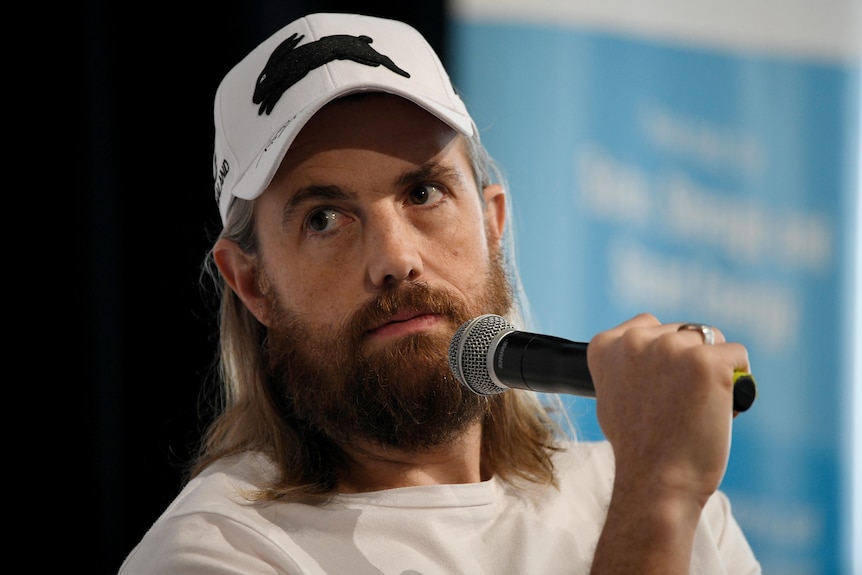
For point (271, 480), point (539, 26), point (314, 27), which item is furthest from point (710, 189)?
point (271, 480)

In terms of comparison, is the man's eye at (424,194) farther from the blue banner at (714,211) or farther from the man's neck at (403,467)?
the blue banner at (714,211)

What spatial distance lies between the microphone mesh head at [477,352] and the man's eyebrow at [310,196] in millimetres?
364

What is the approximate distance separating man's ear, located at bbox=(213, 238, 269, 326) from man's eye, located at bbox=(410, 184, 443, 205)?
33 cm

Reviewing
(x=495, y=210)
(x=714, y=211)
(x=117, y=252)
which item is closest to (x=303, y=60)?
(x=495, y=210)

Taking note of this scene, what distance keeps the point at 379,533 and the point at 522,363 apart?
47 centimetres

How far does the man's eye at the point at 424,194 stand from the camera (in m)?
1.62

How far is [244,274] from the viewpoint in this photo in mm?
1765

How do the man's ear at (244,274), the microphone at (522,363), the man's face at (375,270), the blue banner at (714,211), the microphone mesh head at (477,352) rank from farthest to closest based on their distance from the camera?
the blue banner at (714,211) < the man's ear at (244,274) < the man's face at (375,270) < the microphone mesh head at (477,352) < the microphone at (522,363)

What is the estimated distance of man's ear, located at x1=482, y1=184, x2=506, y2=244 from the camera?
185 cm

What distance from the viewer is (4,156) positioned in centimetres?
240

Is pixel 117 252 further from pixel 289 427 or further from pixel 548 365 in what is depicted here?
pixel 548 365

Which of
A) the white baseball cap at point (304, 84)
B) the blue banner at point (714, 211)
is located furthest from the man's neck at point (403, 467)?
the blue banner at point (714, 211)

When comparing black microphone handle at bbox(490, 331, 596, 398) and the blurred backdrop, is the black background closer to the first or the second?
the blurred backdrop

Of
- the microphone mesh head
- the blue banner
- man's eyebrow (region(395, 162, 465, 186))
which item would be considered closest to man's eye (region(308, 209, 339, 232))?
man's eyebrow (region(395, 162, 465, 186))
